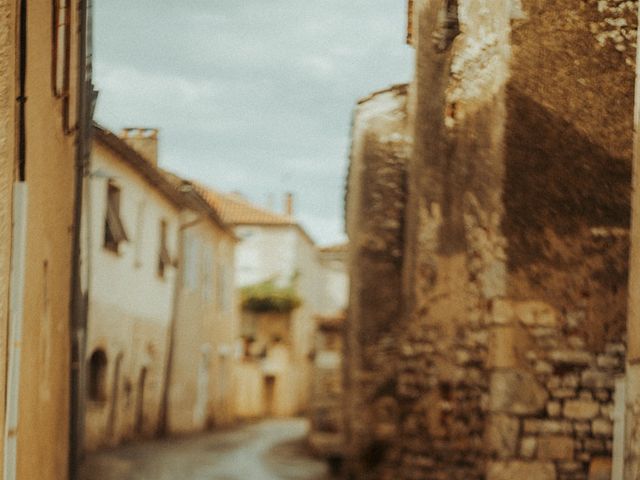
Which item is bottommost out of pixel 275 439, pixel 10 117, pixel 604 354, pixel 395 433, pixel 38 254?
pixel 275 439

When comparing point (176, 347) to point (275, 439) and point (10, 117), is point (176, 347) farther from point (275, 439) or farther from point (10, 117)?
point (10, 117)

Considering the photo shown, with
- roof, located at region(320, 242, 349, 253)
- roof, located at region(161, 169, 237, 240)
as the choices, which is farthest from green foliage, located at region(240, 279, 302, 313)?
roof, located at region(161, 169, 237, 240)

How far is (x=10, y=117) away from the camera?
6.17 metres

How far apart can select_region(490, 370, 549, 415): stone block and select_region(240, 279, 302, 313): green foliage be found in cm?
3277

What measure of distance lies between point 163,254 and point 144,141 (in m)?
3.35

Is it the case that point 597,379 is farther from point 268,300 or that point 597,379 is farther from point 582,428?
point 268,300

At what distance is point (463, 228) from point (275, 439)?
55.8 ft

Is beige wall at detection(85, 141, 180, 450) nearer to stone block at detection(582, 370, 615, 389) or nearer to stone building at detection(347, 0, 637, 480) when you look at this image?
stone building at detection(347, 0, 637, 480)

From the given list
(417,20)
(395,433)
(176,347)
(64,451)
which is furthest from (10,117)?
(176,347)

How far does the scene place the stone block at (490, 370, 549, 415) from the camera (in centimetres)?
831

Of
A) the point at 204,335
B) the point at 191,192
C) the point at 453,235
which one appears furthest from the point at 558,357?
the point at 204,335

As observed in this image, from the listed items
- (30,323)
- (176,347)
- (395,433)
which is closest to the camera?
(30,323)

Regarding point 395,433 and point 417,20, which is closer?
point 417,20

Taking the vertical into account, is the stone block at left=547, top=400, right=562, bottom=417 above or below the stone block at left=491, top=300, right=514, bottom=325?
below
